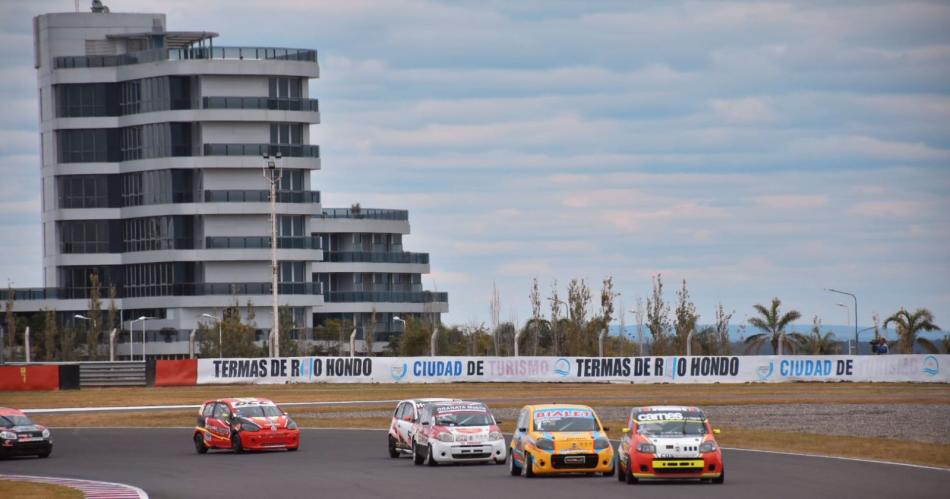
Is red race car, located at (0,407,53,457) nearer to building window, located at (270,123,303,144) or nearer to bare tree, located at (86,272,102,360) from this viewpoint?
bare tree, located at (86,272,102,360)

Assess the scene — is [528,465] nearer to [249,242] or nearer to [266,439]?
[266,439]

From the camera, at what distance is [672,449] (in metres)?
28.5

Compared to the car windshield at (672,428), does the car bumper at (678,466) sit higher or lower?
→ lower

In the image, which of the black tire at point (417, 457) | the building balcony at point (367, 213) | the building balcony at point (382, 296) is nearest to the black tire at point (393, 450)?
the black tire at point (417, 457)

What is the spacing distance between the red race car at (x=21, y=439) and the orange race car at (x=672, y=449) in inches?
791

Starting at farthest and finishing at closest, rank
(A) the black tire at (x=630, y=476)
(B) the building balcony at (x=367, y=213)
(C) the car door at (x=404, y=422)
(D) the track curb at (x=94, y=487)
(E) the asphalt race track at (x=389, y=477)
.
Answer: (B) the building balcony at (x=367, y=213)
(C) the car door at (x=404, y=422)
(D) the track curb at (x=94, y=487)
(A) the black tire at (x=630, y=476)
(E) the asphalt race track at (x=389, y=477)

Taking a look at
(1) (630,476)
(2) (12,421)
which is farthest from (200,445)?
(1) (630,476)

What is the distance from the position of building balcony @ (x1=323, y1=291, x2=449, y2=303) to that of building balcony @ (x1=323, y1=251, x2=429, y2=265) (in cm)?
310

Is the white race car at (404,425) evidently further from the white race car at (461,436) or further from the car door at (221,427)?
the car door at (221,427)

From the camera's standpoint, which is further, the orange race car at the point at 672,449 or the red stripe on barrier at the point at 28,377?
the red stripe on barrier at the point at 28,377

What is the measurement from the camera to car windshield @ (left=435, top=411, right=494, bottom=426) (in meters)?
35.1

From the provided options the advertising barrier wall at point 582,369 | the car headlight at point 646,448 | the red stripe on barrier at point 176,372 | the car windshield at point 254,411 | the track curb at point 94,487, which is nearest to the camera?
the car headlight at point 646,448

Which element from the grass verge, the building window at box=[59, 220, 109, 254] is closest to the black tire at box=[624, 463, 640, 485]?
the grass verge

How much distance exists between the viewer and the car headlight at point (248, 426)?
41625 millimetres
